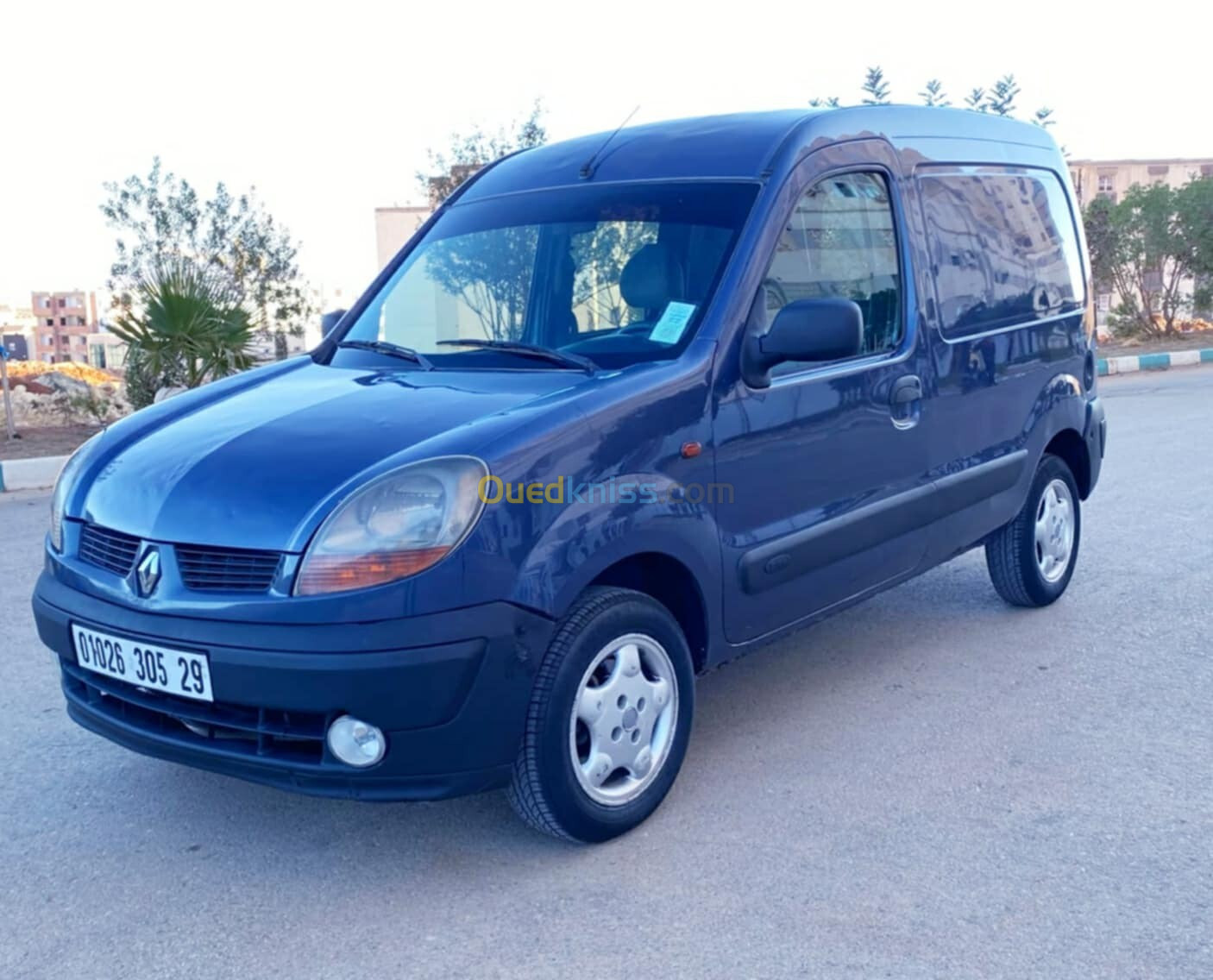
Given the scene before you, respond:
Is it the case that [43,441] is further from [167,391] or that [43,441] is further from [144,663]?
[144,663]

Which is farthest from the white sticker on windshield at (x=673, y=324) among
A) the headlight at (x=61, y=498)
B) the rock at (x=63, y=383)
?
the rock at (x=63, y=383)

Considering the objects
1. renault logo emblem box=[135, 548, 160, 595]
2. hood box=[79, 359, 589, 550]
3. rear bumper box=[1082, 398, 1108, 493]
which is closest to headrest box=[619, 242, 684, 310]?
hood box=[79, 359, 589, 550]

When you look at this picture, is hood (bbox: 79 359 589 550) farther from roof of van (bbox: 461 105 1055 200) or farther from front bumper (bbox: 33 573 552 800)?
roof of van (bbox: 461 105 1055 200)

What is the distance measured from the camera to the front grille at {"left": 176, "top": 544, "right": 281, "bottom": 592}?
2.85 m

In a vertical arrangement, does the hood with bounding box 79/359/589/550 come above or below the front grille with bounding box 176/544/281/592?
above

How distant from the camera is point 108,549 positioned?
3176 mm

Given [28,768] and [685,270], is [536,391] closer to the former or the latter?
[685,270]

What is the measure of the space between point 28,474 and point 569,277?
720 centimetres

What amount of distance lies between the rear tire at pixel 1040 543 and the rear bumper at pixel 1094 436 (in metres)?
0.13

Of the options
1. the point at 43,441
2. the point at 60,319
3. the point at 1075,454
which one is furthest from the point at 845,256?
the point at 60,319

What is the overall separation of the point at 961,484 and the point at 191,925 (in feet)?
9.58

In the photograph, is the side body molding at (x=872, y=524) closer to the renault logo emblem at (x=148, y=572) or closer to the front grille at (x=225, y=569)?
the front grille at (x=225, y=569)

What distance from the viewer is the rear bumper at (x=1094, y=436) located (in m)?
5.48

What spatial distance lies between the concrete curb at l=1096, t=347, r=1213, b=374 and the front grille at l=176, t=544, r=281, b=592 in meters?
16.8
